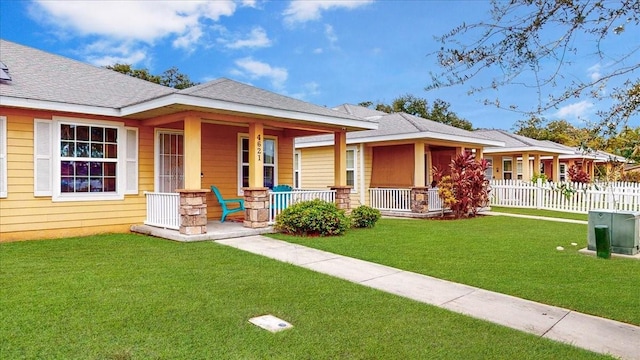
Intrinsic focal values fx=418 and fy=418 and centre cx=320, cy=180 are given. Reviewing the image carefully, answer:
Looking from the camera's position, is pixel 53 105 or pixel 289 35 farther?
pixel 289 35

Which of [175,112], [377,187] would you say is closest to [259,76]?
[377,187]

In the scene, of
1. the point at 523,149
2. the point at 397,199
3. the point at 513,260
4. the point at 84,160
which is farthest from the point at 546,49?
the point at 523,149

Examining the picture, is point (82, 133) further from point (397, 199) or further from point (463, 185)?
point (463, 185)

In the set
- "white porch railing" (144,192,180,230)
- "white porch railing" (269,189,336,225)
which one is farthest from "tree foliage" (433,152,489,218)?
"white porch railing" (144,192,180,230)

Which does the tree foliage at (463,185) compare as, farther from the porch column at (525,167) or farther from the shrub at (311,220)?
the porch column at (525,167)

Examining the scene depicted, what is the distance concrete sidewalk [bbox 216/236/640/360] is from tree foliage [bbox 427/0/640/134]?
87.0 inches

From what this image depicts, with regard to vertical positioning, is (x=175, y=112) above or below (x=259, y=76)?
below

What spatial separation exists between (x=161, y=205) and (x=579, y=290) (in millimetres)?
7982

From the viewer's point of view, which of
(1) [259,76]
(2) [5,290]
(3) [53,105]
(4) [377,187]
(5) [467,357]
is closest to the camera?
(5) [467,357]

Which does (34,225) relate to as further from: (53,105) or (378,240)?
(378,240)

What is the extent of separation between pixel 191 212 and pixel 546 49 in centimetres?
710

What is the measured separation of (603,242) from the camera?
23.7ft

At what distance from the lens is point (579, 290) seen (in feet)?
16.9

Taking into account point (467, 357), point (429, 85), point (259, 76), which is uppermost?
point (259, 76)
